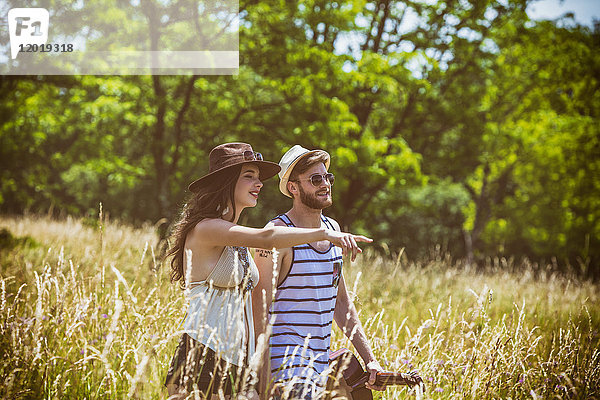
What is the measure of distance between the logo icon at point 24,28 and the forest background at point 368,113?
82 cm

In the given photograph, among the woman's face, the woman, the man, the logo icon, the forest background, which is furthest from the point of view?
the forest background

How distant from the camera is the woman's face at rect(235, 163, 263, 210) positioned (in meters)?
2.61

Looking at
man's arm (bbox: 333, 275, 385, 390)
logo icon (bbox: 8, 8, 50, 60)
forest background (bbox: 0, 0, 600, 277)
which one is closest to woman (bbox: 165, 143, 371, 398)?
man's arm (bbox: 333, 275, 385, 390)

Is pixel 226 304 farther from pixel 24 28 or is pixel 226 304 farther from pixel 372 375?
pixel 24 28

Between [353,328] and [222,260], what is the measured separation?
83 centimetres

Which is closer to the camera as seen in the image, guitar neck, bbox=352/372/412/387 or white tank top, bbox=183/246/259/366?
white tank top, bbox=183/246/259/366

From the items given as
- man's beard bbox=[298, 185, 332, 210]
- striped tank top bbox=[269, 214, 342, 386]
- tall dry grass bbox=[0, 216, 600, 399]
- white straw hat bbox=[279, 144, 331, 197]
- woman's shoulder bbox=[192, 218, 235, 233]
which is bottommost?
tall dry grass bbox=[0, 216, 600, 399]

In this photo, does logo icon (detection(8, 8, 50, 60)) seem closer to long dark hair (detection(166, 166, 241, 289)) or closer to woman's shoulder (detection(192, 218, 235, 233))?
long dark hair (detection(166, 166, 241, 289))

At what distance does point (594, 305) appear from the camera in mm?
6711

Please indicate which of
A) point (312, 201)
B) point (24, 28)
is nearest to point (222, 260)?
point (312, 201)

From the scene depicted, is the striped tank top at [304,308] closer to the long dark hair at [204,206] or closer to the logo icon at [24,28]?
the long dark hair at [204,206]

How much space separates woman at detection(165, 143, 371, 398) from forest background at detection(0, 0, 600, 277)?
241 inches

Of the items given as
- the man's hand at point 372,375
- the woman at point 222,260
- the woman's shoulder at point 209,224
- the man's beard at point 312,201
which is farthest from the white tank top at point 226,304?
the man's hand at point 372,375

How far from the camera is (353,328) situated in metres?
2.78
